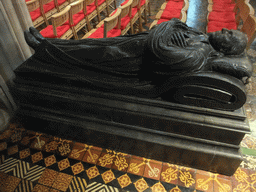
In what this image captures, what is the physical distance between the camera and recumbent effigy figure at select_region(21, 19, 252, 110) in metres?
1.54

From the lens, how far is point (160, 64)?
1.58m

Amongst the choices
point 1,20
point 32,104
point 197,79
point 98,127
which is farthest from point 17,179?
point 197,79

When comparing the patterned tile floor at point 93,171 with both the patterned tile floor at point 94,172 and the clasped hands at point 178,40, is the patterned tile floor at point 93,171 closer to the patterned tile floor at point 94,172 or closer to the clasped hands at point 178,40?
the patterned tile floor at point 94,172

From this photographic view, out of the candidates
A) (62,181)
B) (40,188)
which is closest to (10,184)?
(40,188)

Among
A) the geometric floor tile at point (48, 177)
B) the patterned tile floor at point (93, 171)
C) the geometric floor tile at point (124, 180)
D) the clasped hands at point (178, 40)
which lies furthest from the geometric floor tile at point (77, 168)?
the clasped hands at point (178, 40)

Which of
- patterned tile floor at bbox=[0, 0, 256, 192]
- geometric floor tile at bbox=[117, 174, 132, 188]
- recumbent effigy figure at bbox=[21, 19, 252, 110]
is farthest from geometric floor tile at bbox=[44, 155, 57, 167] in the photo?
recumbent effigy figure at bbox=[21, 19, 252, 110]

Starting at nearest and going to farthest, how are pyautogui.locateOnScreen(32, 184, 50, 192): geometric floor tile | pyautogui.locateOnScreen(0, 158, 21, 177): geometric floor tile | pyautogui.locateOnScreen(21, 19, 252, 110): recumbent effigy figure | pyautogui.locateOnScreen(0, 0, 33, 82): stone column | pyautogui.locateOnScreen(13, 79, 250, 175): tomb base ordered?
pyautogui.locateOnScreen(21, 19, 252, 110): recumbent effigy figure → pyautogui.locateOnScreen(13, 79, 250, 175): tomb base → pyautogui.locateOnScreen(32, 184, 50, 192): geometric floor tile → pyautogui.locateOnScreen(0, 158, 21, 177): geometric floor tile → pyautogui.locateOnScreen(0, 0, 33, 82): stone column

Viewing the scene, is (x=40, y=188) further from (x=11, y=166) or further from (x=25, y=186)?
(x=11, y=166)

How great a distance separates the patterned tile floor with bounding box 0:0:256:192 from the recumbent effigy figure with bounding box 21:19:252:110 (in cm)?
72

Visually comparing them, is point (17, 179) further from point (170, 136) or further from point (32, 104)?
point (170, 136)

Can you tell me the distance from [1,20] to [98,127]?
60.3 inches

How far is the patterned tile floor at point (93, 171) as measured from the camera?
180cm

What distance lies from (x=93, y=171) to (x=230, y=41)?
170cm

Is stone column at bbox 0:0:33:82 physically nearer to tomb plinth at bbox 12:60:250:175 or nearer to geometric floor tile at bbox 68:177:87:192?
tomb plinth at bbox 12:60:250:175
